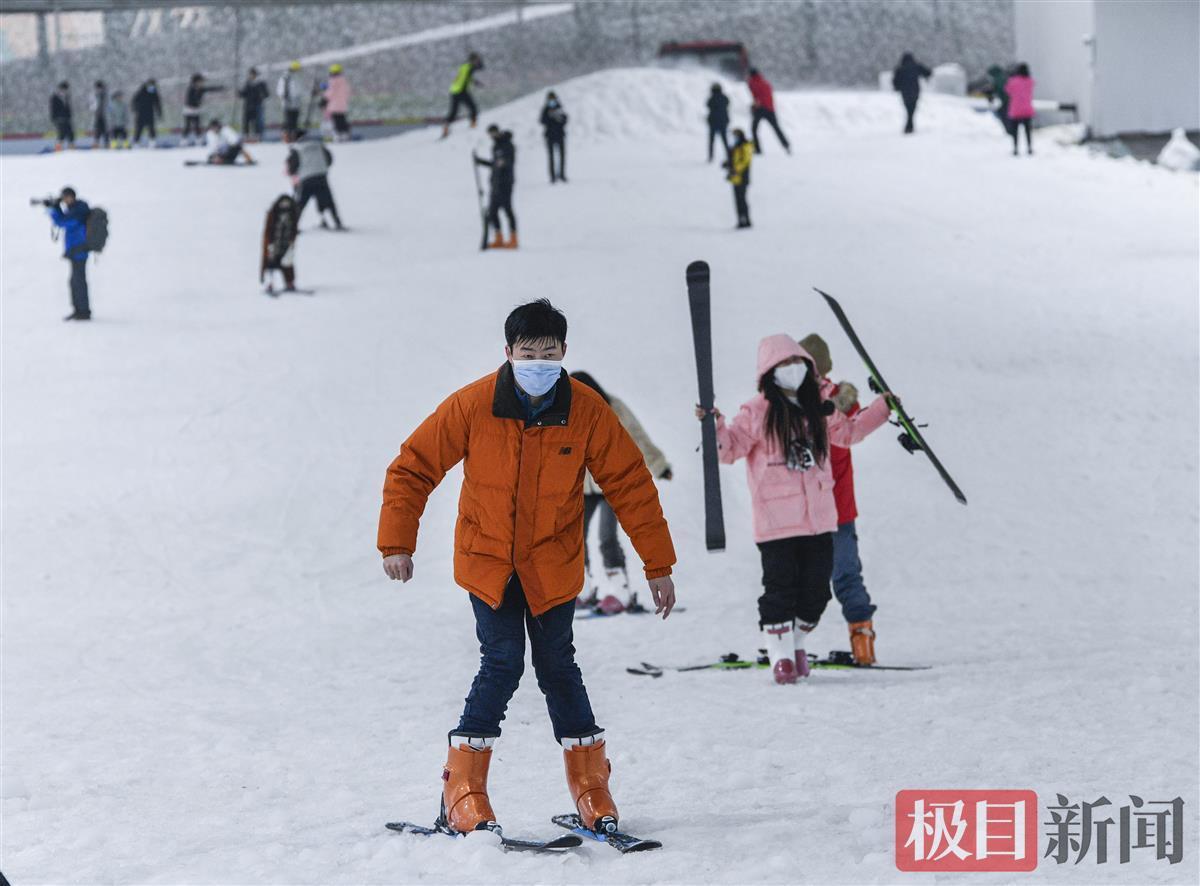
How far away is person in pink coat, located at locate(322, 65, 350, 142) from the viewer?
2580cm

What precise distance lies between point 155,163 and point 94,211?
31.2 feet

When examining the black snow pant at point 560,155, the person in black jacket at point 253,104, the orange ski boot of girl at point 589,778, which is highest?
the person in black jacket at point 253,104

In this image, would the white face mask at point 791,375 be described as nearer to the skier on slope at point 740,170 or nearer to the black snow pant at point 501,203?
the black snow pant at point 501,203

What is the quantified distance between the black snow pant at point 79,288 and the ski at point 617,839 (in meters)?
11.3

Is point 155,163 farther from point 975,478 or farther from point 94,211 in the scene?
point 975,478

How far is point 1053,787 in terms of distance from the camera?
461 cm

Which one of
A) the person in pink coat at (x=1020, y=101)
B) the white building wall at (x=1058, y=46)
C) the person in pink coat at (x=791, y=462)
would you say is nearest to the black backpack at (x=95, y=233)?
the person in pink coat at (x=791, y=462)

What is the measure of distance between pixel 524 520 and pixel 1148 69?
23.6 meters

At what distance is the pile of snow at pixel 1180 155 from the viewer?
22281 millimetres

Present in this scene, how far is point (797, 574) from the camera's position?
5949mm

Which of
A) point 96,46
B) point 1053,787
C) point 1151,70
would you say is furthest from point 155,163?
point 1053,787

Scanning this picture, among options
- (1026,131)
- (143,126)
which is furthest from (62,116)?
(1026,131)

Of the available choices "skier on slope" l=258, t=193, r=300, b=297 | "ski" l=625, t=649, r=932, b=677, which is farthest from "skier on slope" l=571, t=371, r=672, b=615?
"skier on slope" l=258, t=193, r=300, b=297

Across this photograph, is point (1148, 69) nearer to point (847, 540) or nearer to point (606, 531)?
point (606, 531)
